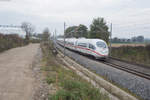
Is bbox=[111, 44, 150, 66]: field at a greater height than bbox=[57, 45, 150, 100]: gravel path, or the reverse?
bbox=[111, 44, 150, 66]: field

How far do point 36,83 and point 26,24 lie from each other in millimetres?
69572

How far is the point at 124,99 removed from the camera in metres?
5.56

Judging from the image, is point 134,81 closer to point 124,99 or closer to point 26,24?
point 124,99

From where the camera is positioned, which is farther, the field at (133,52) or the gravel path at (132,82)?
the field at (133,52)

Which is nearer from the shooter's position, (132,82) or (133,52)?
(132,82)

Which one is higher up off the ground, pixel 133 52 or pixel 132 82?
pixel 133 52

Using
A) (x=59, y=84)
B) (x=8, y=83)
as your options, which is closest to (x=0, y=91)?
(x=8, y=83)

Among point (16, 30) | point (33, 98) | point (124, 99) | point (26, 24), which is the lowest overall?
point (124, 99)

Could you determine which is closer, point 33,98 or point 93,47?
point 33,98

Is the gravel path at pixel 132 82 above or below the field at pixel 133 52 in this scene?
below

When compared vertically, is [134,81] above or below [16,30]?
below

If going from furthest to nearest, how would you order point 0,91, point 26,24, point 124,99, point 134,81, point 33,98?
point 26,24, point 134,81, point 124,99, point 0,91, point 33,98

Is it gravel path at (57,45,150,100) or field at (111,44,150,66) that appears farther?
field at (111,44,150,66)

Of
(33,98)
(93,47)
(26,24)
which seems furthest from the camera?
(26,24)
